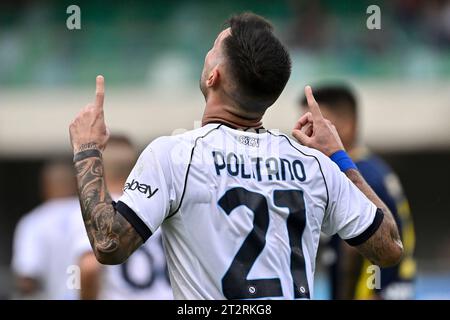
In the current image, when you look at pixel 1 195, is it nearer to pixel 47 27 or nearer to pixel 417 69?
pixel 47 27

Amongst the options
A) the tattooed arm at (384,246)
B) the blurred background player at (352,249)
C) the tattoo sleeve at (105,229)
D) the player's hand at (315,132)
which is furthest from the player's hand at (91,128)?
the blurred background player at (352,249)

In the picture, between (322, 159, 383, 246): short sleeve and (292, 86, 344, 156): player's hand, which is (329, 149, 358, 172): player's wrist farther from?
(322, 159, 383, 246): short sleeve

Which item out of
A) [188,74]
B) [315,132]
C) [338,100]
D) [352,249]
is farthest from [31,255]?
[188,74]

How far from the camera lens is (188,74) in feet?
55.0

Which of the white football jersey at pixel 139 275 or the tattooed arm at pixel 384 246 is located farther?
the white football jersey at pixel 139 275

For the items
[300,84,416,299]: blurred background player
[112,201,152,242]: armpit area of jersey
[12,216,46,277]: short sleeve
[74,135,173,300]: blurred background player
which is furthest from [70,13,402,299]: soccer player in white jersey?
[12,216,46,277]: short sleeve

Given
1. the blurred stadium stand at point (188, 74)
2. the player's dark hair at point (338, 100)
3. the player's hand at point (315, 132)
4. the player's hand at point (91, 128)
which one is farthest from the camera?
the blurred stadium stand at point (188, 74)

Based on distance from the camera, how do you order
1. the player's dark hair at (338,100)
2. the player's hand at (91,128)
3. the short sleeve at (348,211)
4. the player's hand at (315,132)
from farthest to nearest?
the player's dark hair at (338,100) → the player's hand at (315,132) → the short sleeve at (348,211) → the player's hand at (91,128)

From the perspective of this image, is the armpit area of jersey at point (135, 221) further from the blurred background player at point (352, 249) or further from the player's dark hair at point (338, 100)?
the player's dark hair at point (338, 100)

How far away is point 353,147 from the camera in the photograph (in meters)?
6.88

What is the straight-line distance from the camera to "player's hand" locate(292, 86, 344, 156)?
3607 mm

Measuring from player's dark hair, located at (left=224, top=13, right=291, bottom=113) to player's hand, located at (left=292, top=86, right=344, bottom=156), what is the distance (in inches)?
10.6

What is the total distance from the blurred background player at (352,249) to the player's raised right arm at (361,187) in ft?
9.21

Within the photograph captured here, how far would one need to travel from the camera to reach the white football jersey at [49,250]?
7.01 metres
